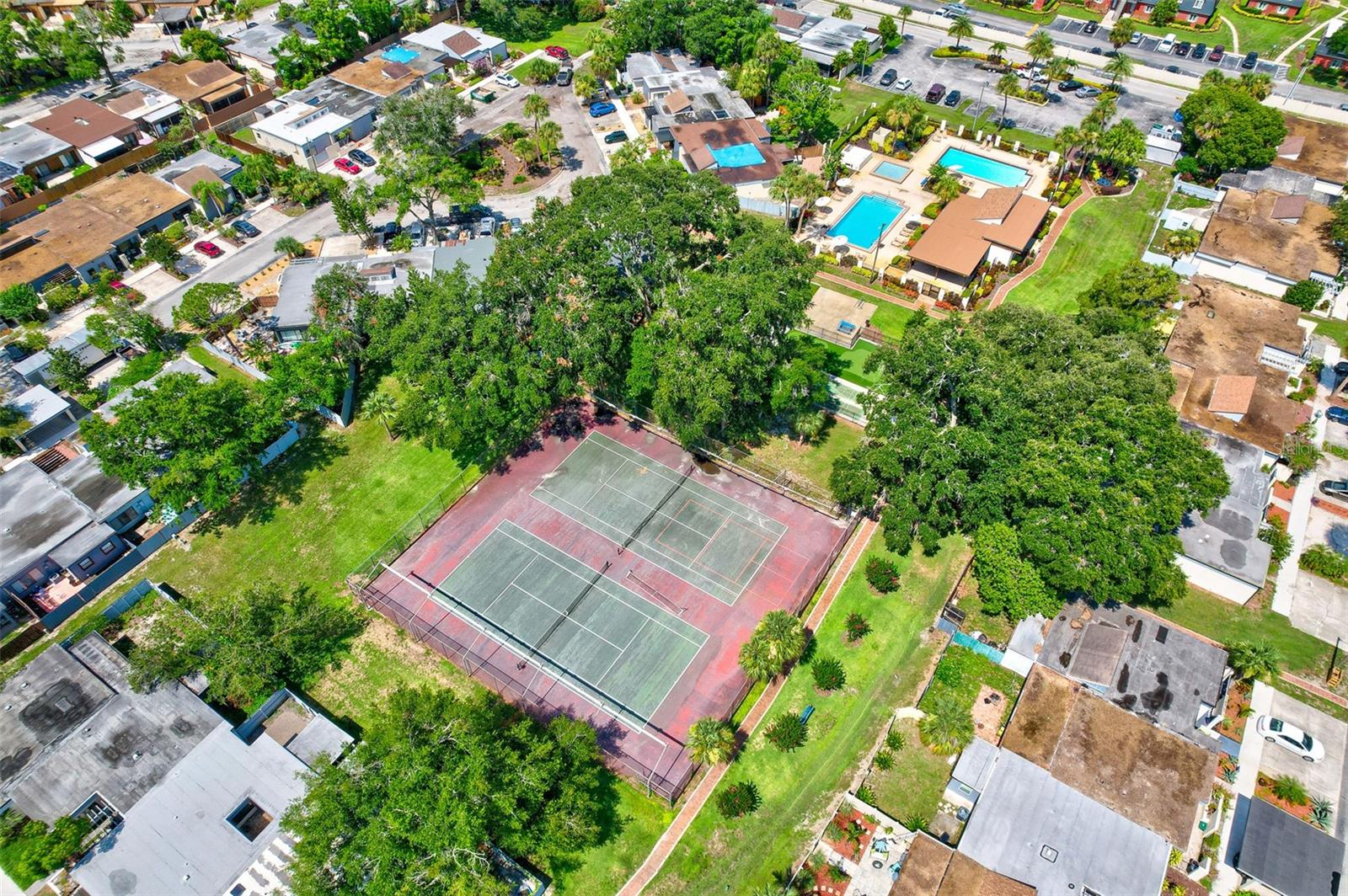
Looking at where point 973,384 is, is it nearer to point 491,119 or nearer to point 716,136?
point 716,136

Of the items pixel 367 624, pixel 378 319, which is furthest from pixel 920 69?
pixel 367 624

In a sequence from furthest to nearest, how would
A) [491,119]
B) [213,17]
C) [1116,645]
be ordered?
[213,17], [491,119], [1116,645]

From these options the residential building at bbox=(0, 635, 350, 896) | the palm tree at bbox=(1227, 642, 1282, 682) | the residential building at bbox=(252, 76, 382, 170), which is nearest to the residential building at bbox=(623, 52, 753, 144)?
the residential building at bbox=(252, 76, 382, 170)

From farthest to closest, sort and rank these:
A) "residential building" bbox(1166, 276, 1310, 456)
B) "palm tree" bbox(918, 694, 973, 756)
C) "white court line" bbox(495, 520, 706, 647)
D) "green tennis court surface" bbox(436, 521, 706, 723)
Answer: "residential building" bbox(1166, 276, 1310, 456) < "white court line" bbox(495, 520, 706, 647) < "green tennis court surface" bbox(436, 521, 706, 723) < "palm tree" bbox(918, 694, 973, 756)

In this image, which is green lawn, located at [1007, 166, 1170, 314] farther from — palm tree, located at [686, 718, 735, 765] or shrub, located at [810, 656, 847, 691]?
palm tree, located at [686, 718, 735, 765]

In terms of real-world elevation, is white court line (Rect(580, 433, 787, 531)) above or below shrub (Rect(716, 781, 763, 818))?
above

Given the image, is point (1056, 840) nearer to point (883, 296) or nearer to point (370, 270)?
point (883, 296)

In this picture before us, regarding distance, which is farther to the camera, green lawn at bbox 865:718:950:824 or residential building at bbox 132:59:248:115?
residential building at bbox 132:59:248:115

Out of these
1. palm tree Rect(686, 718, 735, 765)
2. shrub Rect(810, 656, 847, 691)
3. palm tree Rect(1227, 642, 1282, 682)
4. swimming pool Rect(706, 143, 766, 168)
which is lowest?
palm tree Rect(686, 718, 735, 765)
